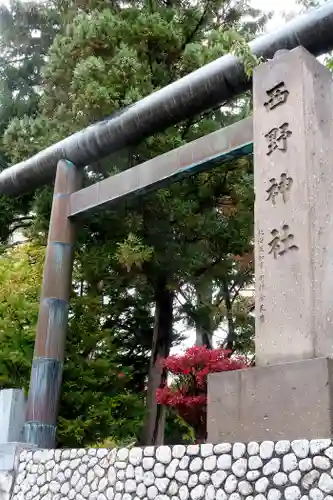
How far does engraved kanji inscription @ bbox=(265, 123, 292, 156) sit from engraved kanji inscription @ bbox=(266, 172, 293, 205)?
0.26 metres

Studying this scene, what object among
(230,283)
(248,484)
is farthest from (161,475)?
(230,283)

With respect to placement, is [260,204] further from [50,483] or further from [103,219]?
[103,219]

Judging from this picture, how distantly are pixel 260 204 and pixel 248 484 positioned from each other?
2172 mm

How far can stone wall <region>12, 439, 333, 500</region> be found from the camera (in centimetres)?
384

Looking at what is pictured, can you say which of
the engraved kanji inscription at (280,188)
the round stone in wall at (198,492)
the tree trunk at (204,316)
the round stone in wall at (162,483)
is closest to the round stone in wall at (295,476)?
the round stone in wall at (198,492)

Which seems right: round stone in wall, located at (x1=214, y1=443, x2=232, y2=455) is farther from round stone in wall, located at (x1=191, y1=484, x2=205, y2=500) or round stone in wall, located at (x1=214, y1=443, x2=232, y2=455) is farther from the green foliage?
the green foliage

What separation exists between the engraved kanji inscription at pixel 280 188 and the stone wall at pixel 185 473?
1909 mm

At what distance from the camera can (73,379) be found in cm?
849

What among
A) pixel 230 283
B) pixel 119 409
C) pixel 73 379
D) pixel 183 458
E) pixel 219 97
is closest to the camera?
pixel 183 458

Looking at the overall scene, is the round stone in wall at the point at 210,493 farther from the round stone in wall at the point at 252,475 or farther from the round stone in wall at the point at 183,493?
the round stone in wall at the point at 252,475

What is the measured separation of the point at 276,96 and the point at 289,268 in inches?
61.1

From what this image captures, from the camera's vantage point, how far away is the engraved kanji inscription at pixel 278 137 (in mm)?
4941

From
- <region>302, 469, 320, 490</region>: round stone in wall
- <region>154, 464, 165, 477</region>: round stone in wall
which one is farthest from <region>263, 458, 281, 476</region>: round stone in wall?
<region>154, 464, 165, 477</region>: round stone in wall

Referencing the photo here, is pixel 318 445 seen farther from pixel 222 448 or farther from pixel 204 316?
pixel 204 316
